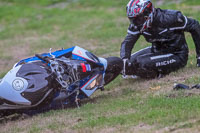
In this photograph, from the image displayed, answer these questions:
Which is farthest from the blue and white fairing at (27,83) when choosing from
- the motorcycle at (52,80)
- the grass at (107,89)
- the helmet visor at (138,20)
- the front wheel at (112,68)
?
the helmet visor at (138,20)

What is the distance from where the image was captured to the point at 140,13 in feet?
28.1

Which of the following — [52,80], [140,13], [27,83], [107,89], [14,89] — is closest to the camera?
[14,89]

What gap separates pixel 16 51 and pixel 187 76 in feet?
29.2

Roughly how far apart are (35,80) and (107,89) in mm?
2300

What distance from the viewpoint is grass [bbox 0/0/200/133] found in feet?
20.1

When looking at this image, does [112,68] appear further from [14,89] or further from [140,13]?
[14,89]

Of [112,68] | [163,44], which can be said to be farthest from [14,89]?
[163,44]

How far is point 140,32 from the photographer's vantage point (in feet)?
30.0

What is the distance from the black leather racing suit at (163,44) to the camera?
891cm

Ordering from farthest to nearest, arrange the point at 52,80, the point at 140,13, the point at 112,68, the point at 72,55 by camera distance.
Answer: the point at 140,13
the point at 112,68
the point at 72,55
the point at 52,80

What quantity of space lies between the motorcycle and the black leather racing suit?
0.99m

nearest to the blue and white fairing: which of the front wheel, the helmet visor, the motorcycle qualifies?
the motorcycle

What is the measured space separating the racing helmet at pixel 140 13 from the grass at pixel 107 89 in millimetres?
1198

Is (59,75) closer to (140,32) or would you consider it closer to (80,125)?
(80,125)
